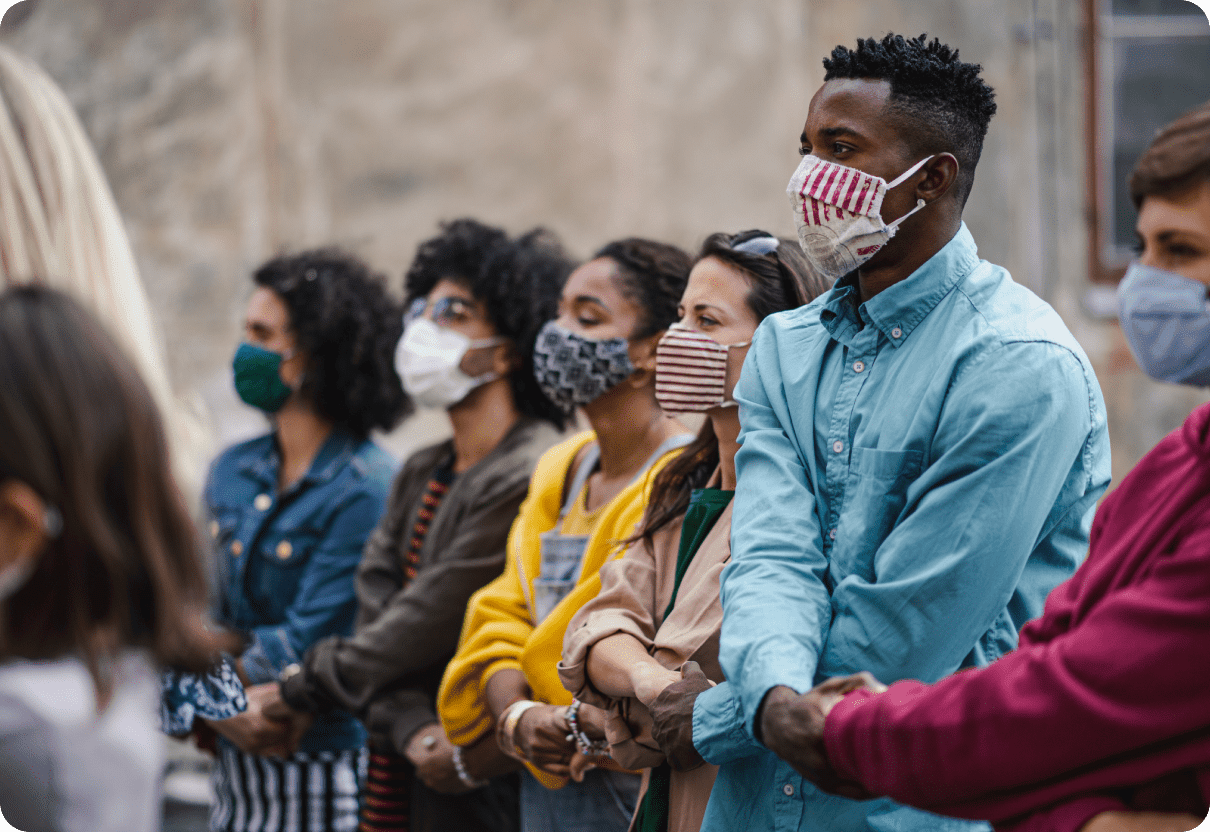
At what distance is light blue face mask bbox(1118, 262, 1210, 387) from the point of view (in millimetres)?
3092

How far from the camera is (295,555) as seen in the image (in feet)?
15.4

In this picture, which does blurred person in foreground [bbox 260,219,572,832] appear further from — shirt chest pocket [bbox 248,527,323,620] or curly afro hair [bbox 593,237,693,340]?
curly afro hair [bbox 593,237,693,340]

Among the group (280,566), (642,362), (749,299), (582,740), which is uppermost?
(749,299)

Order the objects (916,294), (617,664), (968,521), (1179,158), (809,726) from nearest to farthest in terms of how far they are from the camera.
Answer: (809,726) → (968,521) → (1179,158) → (916,294) → (617,664)

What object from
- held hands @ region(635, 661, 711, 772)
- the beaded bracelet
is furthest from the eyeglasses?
held hands @ region(635, 661, 711, 772)

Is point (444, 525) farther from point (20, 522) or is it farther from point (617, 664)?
point (20, 522)

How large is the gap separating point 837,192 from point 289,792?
3143 mm

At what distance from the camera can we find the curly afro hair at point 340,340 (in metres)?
5.05

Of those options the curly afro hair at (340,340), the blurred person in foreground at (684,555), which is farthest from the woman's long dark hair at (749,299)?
the curly afro hair at (340,340)

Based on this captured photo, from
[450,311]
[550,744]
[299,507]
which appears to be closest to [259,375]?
[299,507]

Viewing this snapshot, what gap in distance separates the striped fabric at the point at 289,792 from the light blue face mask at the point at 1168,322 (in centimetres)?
304

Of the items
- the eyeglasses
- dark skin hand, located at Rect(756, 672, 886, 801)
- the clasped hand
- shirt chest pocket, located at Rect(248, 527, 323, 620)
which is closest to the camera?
dark skin hand, located at Rect(756, 672, 886, 801)

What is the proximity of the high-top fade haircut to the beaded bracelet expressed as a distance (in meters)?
1.56

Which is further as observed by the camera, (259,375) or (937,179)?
(259,375)
